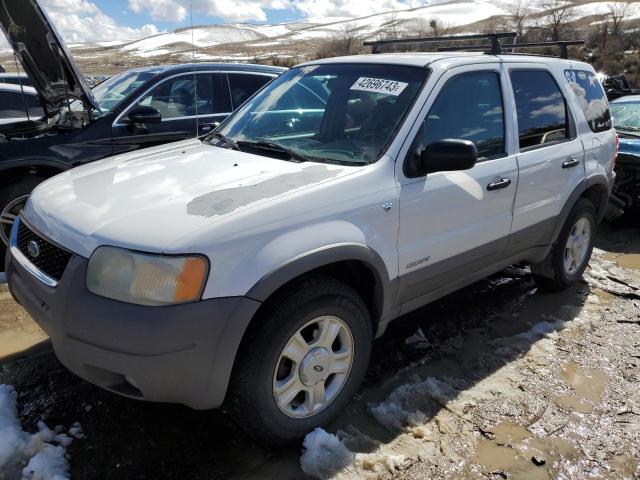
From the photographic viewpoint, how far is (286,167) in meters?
2.85

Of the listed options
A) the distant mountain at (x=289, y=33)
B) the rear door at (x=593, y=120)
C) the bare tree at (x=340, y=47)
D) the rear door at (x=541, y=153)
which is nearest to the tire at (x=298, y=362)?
the rear door at (x=541, y=153)

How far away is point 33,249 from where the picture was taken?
2.64 m

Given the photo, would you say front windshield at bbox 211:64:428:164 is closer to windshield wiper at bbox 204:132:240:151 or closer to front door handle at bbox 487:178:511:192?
windshield wiper at bbox 204:132:240:151

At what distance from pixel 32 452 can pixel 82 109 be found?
3.81 metres

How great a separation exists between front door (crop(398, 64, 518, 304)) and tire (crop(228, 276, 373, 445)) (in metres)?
0.44

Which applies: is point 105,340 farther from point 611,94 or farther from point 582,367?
point 611,94

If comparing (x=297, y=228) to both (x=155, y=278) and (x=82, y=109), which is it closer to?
(x=155, y=278)

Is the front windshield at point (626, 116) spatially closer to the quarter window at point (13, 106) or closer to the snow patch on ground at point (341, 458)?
the snow patch on ground at point (341, 458)

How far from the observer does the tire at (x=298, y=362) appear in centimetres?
239

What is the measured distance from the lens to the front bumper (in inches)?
84.7

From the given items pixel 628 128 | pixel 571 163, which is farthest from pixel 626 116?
pixel 571 163

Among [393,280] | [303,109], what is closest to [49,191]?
[303,109]

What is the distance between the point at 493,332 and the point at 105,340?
2.80m

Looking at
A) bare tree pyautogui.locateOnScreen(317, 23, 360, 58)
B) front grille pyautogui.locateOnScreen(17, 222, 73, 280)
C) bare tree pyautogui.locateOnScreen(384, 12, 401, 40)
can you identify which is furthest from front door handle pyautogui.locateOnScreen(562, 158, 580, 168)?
bare tree pyautogui.locateOnScreen(384, 12, 401, 40)
